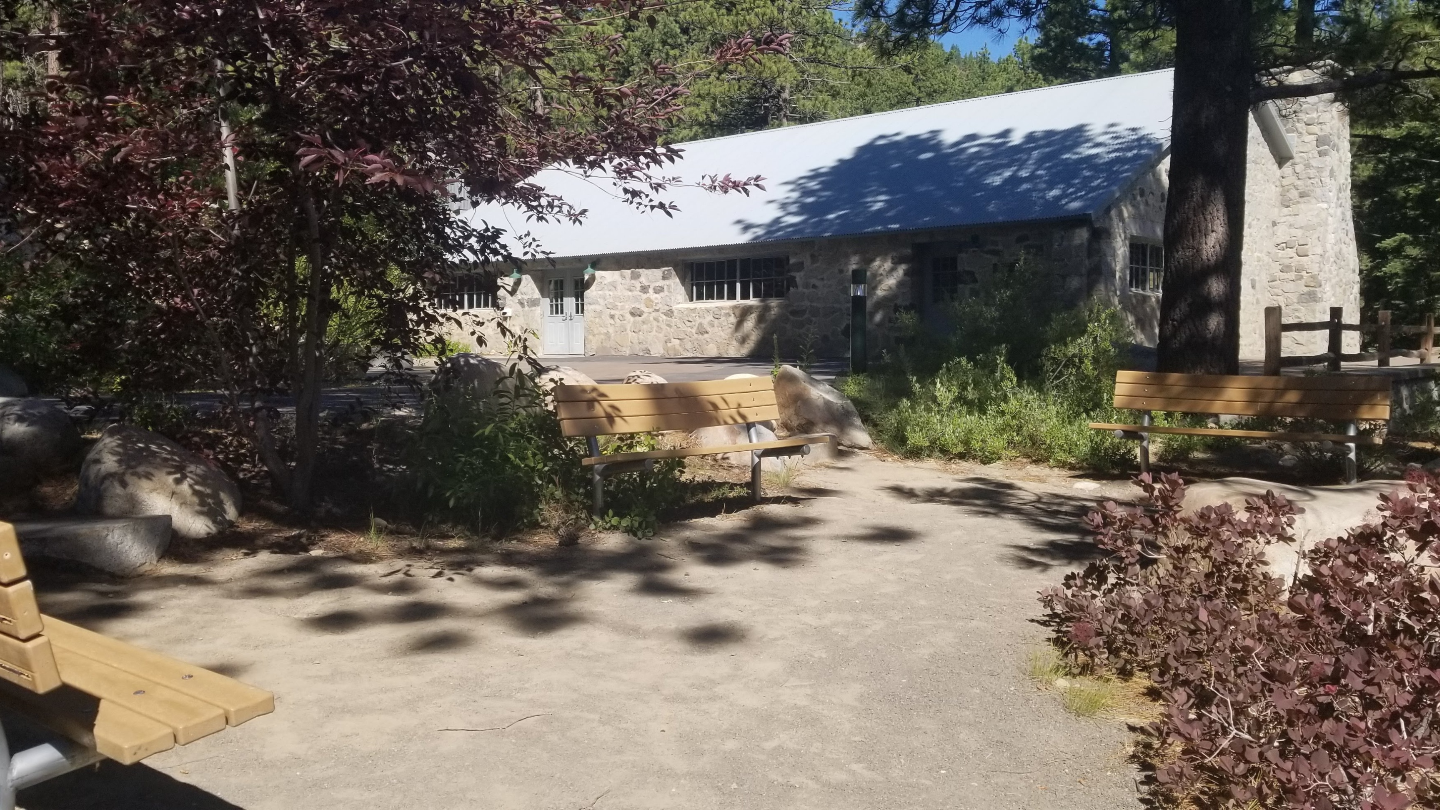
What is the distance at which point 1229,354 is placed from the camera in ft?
36.8

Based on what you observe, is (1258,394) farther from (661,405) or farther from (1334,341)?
(1334,341)

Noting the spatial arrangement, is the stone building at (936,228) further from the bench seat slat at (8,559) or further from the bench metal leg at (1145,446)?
the bench seat slat at (8,559)

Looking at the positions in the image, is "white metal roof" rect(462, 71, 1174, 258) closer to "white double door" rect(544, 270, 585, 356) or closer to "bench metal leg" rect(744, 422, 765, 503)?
"white double door" rect(544, 270, 585, 356)

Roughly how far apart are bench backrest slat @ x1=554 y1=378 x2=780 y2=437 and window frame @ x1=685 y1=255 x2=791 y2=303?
43.6 feet

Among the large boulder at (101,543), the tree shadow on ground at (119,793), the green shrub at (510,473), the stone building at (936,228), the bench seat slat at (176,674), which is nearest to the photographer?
the bench seat slat at (176,674)

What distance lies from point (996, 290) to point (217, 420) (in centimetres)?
784

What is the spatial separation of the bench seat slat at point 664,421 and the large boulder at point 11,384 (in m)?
5.35

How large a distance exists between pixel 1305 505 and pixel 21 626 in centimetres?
535

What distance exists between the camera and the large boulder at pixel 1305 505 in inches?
218

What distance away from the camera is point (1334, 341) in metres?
14.6

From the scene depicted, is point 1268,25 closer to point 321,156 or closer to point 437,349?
point 437,349

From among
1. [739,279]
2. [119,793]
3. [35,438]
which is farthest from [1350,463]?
[739,279]

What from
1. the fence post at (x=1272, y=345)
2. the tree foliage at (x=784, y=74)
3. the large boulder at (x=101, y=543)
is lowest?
the large boulder at (x=101, y=543)

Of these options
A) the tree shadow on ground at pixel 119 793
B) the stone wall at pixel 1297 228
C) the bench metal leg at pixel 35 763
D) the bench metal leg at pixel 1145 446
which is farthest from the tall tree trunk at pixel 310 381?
the stone wall at pixel 1297 228
